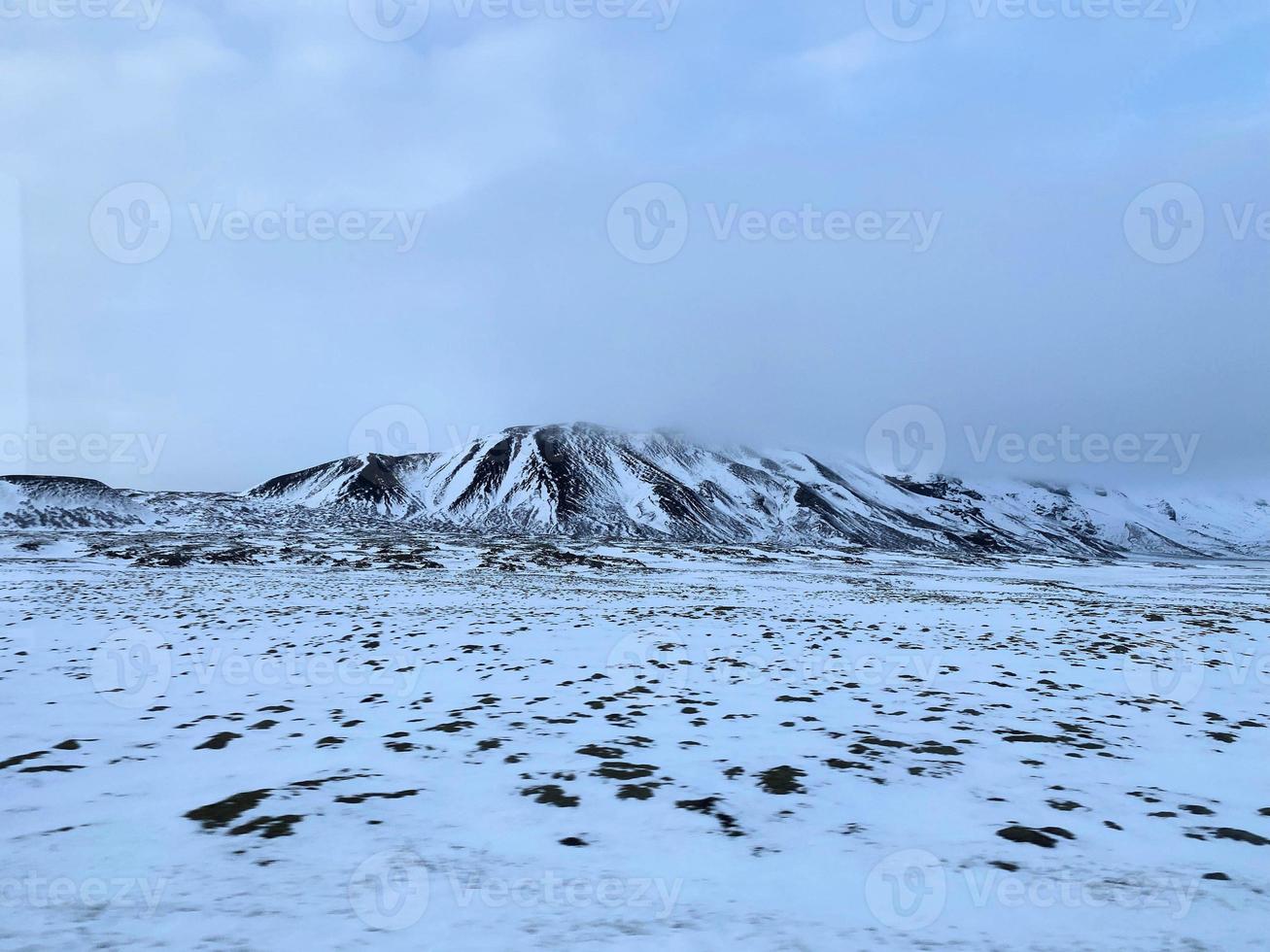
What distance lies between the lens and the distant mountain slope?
112 m

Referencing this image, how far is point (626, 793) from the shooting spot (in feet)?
24.4

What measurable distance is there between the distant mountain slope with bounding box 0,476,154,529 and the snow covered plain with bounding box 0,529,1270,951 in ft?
418

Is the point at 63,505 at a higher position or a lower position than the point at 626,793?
higher

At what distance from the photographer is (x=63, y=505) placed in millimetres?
119500

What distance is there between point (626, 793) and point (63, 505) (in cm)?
15570

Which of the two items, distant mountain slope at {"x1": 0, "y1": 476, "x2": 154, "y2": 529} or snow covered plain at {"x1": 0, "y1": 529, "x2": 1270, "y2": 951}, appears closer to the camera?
snow covered plain at {"x1": 0, "y1": 529, "x2": 1270, "y2": 951}

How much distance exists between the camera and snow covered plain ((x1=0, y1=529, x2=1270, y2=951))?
16.1ft

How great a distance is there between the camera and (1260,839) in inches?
250

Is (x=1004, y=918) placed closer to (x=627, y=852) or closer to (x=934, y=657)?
(x=627, y=852)

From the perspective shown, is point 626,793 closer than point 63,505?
Yes

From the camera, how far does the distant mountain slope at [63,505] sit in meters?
112

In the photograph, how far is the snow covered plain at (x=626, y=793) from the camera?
4.91 meters

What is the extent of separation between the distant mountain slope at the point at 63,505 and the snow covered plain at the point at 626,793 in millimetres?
127483

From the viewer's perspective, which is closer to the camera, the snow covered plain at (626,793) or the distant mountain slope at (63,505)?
the snow covered plain at (626,793)
